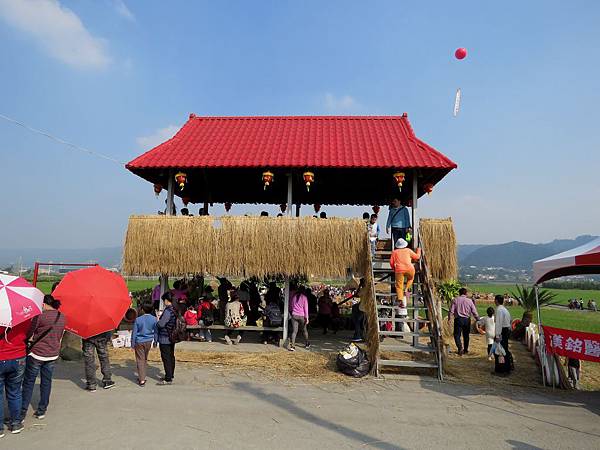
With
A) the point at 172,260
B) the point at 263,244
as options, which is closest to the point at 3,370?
the point at 172,260

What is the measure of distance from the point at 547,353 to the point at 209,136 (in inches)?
434

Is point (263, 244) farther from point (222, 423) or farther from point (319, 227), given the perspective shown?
point (222, 423)

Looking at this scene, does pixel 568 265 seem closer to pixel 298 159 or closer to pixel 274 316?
pixel 298 159

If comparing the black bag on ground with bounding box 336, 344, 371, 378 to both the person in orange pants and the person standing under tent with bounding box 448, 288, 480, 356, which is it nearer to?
the person in orange pants

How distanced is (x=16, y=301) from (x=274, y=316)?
656cm

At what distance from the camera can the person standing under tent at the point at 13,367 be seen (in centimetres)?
452

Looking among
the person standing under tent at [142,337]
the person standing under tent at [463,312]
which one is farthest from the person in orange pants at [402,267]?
the person standing under tent at [142,337]

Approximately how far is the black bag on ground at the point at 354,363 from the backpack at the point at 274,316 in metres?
2.66

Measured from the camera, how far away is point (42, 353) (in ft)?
17.1

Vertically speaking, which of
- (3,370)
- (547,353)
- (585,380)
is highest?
(3,370)

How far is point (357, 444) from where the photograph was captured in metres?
4.67

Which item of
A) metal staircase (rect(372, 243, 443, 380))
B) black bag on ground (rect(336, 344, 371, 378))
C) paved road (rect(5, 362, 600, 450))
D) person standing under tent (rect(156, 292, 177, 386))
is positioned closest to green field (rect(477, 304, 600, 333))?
metal staircase (rect(372, 243, 443, 380))

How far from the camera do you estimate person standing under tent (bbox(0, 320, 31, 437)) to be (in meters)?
4.52

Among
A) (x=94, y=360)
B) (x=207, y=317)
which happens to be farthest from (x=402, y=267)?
(x=94, y=360)
